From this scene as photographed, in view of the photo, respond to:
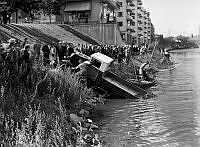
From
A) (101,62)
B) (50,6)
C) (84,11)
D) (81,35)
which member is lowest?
(101,62)

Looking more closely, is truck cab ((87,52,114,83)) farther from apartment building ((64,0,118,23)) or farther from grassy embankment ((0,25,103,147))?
apartment building ((64,0,118,23))

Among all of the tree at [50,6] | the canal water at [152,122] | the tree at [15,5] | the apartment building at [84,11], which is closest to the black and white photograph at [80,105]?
the canal water at [152,122]

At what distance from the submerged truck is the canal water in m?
0.71

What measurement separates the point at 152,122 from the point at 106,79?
638 cm

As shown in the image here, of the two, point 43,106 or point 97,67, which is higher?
point 97,67

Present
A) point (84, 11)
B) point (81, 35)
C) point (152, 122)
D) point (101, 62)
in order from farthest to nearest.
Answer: point (84, 11)
point (81, 35)
point (101, 62)
point (152, 122)

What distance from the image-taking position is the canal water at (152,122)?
491 inches

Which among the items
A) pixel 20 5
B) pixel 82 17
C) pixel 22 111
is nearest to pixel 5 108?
pixel 22 111

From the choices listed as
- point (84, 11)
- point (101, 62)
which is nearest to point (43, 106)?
point (101, 62)

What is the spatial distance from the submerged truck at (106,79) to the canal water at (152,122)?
0.71 m

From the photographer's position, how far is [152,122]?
15430 millimetres

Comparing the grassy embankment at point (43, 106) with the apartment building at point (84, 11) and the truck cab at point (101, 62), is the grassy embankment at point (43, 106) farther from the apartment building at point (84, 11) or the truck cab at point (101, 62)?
the apartment building at point (84, 11)

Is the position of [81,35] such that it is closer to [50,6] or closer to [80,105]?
[50,6]

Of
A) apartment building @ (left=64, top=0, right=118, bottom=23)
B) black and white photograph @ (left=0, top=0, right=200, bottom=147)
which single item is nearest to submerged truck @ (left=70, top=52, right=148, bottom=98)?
black and white photograph @ (left=0, top=0, right=200, bottom=147)
